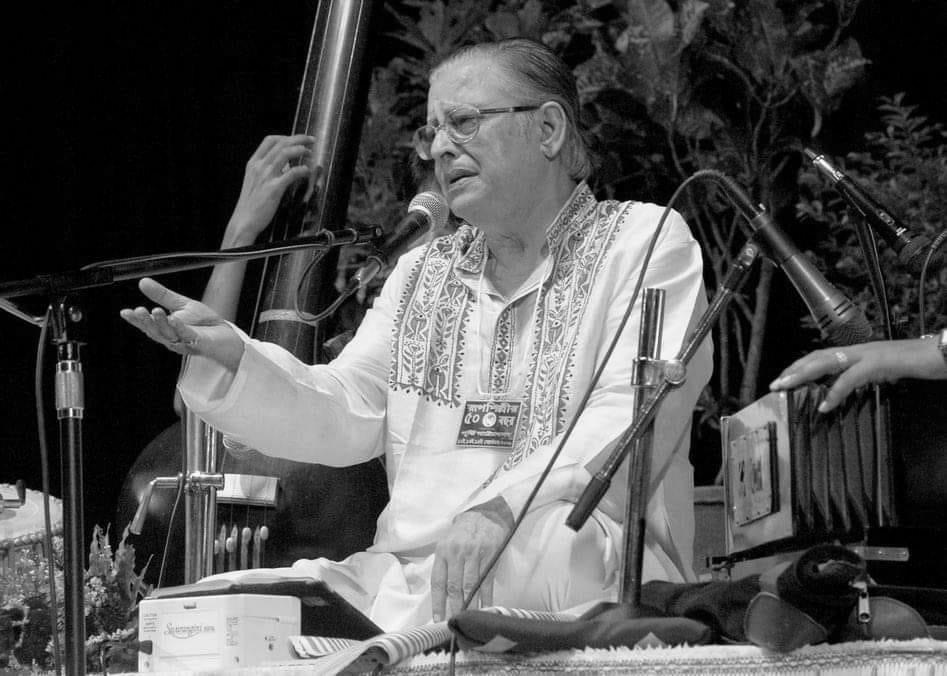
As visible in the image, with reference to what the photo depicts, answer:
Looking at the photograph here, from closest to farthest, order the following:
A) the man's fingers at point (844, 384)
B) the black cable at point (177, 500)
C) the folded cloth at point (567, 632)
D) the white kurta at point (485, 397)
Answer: the folded cloth at point (567, 632) → the man's fingers at point (844, 384) → the white kurta at point (485, 397) → the black cable at point (177, 500)

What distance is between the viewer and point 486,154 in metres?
3.03

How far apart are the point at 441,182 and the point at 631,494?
3.98 feet

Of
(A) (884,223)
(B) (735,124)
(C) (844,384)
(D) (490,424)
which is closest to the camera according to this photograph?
(C) (844,384)

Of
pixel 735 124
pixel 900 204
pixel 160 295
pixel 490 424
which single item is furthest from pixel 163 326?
pixel 735 124

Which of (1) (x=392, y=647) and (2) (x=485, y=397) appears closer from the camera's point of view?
(1) (x=392, y=647)

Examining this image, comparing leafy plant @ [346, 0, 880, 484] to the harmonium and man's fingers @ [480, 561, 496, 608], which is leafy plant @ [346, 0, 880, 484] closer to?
man's fingers @ [480, 561, 496, 608]

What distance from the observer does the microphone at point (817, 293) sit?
6.59 feet

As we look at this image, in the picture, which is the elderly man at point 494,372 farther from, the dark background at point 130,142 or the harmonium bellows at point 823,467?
the dark background at point 130,142

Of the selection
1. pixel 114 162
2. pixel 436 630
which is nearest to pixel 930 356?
pixel 436 630

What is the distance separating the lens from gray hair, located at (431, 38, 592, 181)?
312cm

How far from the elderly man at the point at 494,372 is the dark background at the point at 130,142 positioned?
1.76m

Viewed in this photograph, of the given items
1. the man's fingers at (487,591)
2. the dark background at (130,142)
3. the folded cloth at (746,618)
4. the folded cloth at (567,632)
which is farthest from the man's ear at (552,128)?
the dark background at (130,142)

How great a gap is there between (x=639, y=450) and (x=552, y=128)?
4.04ft

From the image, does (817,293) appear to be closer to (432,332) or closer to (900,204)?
(432,332)
